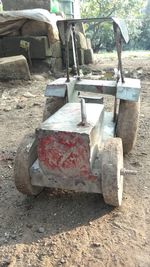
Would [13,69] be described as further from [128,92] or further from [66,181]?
[66,181]

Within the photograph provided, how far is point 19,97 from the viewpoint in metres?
6.36

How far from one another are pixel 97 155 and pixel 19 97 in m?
3.79

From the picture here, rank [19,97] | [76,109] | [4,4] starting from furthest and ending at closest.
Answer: [4,4] → [19,97] → [76,109]

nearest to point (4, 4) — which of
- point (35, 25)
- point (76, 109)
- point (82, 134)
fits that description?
point (35, 25)

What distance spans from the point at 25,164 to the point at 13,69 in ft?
15.4

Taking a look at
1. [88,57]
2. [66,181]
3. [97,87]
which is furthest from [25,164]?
[88,57]

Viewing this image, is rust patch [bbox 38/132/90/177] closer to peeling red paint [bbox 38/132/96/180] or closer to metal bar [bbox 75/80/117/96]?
peeling red paint [bbox 38/132/96/180]

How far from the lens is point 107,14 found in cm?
→ 2325

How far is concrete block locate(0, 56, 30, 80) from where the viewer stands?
7.03m

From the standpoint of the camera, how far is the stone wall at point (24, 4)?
9.44 meters

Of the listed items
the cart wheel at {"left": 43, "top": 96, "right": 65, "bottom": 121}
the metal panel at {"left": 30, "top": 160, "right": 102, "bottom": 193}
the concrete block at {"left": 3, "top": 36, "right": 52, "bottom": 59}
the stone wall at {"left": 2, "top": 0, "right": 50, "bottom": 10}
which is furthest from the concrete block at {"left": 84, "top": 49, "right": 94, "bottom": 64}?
the metal panel at {"left": 30, "top": 160, "right": 102, "bottom": 193}

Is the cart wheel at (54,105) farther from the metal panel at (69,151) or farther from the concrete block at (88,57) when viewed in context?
the concrete block at (88,57)

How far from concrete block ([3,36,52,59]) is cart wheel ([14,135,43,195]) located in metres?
5.61

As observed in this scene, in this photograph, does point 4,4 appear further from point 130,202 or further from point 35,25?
point 130,202
